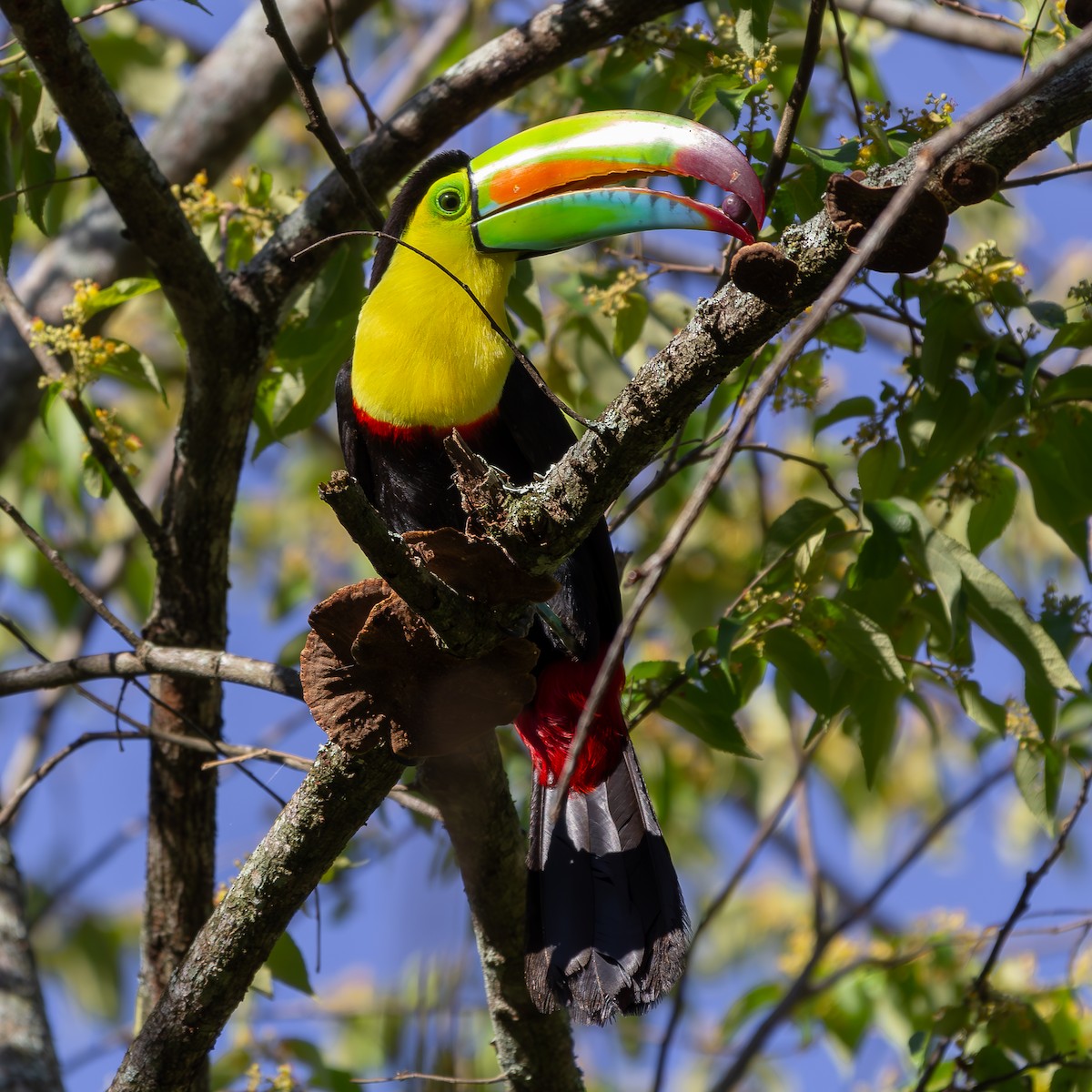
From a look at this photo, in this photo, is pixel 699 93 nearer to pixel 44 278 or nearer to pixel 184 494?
pixel 184 494

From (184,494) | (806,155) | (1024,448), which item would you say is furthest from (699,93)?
(184,494)

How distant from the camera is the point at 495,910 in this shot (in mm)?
3098

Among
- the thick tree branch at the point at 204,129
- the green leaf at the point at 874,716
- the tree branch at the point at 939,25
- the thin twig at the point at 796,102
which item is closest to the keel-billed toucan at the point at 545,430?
the thin twig at the point at 796,102

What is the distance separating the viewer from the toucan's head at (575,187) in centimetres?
273

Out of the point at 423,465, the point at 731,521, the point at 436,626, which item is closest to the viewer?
the point at 436,626

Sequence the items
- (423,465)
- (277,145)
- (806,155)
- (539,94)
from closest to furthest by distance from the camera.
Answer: (806,155) → (423,465) → (539,94) → (277,145)

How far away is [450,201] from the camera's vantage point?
3.49 m

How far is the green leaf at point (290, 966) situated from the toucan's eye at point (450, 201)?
1.87 m

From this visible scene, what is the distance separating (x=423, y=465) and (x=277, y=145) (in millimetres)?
4801

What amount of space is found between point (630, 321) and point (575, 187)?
0.40 metres

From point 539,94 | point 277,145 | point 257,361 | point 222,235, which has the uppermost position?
point 277,145

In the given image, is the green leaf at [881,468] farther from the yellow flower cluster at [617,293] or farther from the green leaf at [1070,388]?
the yellow flower cluster at [617,293]

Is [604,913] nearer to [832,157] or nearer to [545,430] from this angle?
[545,430]

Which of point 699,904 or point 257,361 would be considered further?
point 699,904
